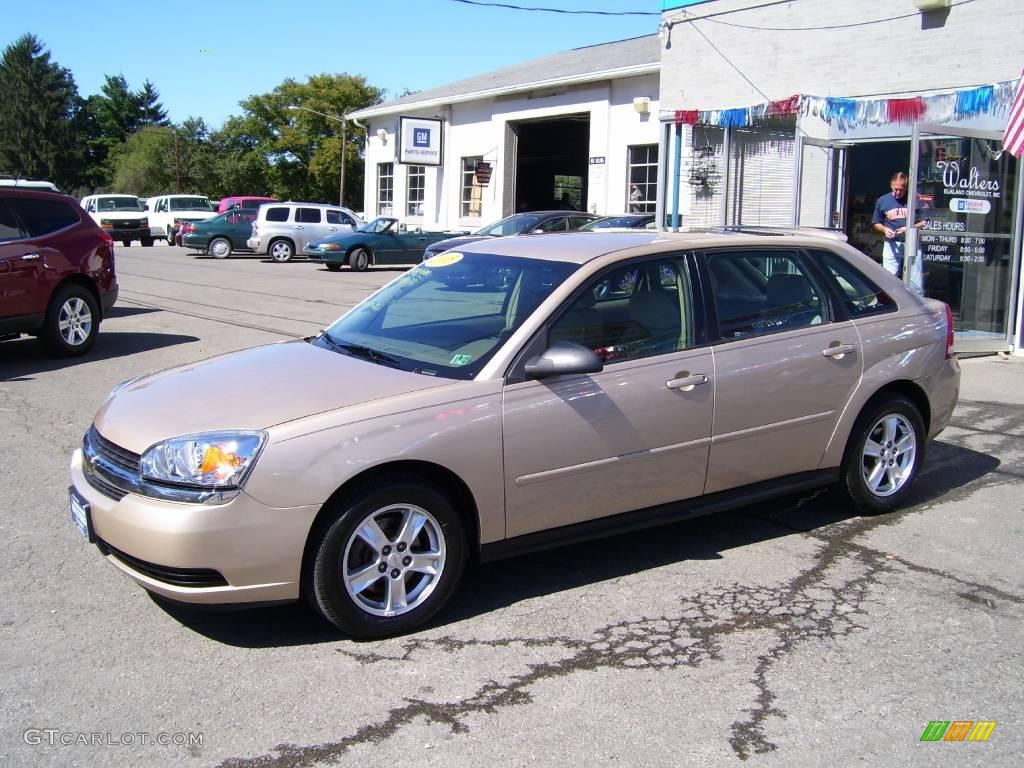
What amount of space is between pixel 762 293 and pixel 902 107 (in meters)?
9.06

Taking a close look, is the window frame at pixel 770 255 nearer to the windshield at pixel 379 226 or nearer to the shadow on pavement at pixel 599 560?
the shadow on pavement at pixel 599 560

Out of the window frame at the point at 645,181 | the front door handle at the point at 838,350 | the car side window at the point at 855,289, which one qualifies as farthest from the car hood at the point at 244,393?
the window frame at the point at 645,181

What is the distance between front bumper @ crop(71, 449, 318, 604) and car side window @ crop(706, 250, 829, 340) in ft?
8.08

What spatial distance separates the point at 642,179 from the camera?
26.2 meters

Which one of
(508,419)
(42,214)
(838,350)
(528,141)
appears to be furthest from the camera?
(528,141)

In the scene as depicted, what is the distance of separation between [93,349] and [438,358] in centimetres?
817

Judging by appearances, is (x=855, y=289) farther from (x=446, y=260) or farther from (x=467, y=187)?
(x=467, y=187)

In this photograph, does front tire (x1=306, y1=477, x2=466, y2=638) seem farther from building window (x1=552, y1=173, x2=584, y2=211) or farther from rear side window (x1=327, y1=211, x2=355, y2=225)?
building window (x1=552, y1=173, x2=584, y2=211)

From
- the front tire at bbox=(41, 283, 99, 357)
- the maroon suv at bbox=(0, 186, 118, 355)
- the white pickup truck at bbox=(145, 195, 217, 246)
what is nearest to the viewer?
the maroon suv at bbox=(0, 186, 118, 355)

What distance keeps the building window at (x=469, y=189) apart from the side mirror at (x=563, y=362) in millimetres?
28255

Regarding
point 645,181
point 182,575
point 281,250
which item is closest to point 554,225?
point 645,181

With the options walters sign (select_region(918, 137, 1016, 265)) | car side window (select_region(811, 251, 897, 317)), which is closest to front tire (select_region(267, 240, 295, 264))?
walters sign (select_region(918, 137, 1016, 265))

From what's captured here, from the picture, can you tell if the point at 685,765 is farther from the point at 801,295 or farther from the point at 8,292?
the point at 8,292

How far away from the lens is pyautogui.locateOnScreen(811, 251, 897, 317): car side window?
5605mm
